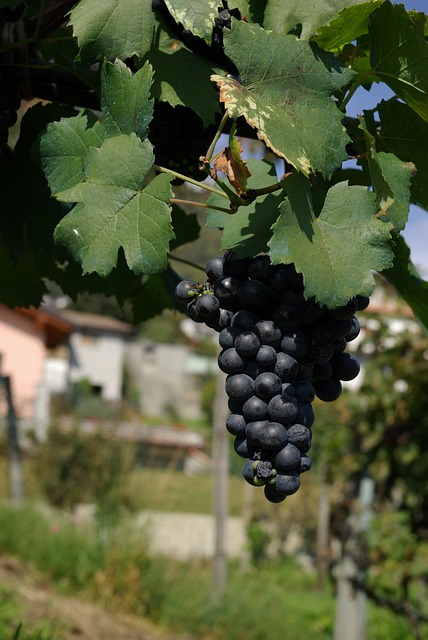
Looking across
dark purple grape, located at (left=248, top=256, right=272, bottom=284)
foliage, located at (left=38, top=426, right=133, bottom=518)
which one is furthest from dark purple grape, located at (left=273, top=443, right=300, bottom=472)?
foliage, located at (left=38, top=426, right=133, bottom=518)

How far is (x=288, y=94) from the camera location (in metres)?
0.96

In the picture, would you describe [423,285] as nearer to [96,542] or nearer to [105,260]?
[105,260]

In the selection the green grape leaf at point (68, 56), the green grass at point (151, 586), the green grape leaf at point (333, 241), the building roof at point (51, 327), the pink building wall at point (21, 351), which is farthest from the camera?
the building roof at point (51, 327)

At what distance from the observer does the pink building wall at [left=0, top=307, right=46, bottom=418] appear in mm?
17422

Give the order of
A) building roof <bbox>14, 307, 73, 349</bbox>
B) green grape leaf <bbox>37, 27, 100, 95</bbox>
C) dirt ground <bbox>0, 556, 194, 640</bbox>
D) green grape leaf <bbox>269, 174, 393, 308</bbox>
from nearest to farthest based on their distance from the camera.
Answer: green grape leaf <bbox>269, 174, 393, 308</bbox> < green grape leaf <bbox>37, 27, 100, 95</bbox> < dirt ground <bbox>0, 556, 194, 640</bbox> < building roof <bbox>14, 307, 73, 349</bbox>

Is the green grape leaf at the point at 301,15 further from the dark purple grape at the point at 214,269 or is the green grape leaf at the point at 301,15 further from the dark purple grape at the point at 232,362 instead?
the dark purple grape at the point at 232,362

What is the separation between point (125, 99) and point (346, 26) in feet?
0.97

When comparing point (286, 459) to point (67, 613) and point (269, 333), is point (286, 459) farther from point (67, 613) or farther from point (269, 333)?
point (67, 613)

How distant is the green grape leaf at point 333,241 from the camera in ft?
2.99

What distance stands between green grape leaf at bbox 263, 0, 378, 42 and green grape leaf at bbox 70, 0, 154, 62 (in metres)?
0.16

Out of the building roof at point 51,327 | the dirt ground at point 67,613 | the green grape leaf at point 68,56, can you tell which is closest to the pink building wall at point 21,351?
the building roof at point 51,327

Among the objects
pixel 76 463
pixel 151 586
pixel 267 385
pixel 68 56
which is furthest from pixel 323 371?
pixel 76 463

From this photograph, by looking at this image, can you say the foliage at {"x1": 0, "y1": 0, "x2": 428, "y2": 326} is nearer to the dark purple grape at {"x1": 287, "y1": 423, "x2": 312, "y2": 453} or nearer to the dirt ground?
the dark purple grape at {"x1": 287, "y1": 423, "x2": 312, "y2": 453}

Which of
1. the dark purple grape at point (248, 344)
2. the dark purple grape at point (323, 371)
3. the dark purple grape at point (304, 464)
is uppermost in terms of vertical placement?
the dark purple grape at point (248, 344)
